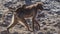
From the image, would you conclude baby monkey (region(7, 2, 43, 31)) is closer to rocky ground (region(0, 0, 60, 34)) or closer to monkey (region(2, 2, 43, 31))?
monkey (region(2, 2, 43, 31))

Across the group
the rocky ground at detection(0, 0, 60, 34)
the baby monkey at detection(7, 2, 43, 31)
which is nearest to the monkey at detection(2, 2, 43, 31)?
the baby monkey at detection(7, 2, 43, 31)

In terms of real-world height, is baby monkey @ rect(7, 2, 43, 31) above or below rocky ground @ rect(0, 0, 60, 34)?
→ above

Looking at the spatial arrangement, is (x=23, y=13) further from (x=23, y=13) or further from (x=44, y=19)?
(x=44, y=19)

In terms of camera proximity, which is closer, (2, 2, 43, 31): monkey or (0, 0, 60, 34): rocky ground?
(2, 2, 43, 31): monkey

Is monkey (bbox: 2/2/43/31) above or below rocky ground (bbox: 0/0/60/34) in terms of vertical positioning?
above

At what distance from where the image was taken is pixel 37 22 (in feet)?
19.8

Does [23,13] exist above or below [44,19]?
above

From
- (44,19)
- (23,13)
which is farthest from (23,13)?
(44,19)

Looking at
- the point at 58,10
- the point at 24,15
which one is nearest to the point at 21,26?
the point at 24,15

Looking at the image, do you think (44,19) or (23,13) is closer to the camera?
(23,13)

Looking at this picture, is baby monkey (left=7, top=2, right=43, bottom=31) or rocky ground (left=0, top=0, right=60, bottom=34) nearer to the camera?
baby monkey (left=7, top=2, right=43, bottom=31)

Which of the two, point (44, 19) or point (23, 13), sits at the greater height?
point (23, 13)

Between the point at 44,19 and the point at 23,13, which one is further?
the point at 44,19

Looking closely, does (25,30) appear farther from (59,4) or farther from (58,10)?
(59,4)
